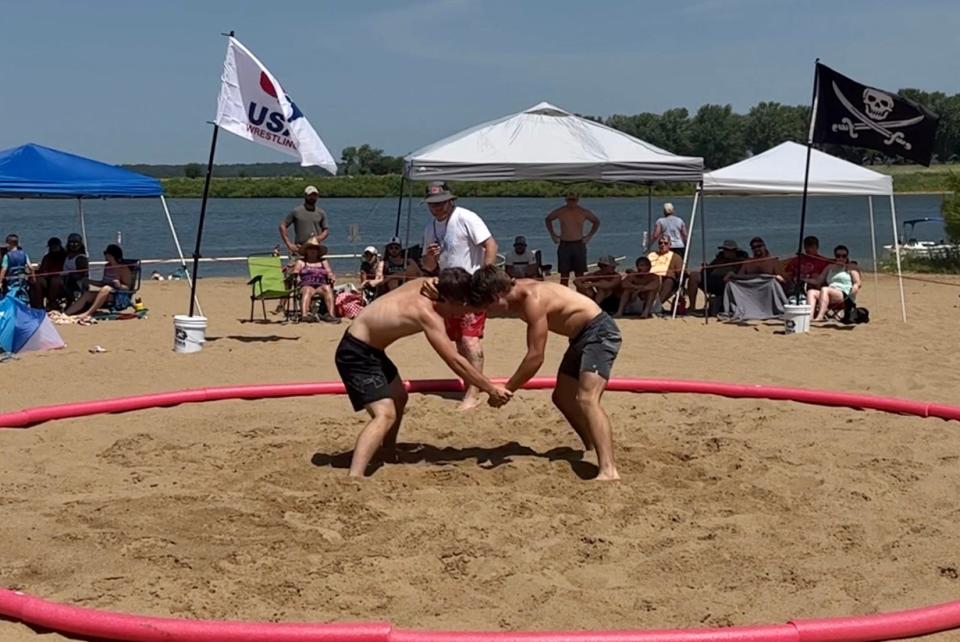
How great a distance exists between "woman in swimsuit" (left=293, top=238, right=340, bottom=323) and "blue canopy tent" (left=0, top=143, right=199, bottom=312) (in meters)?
2.17

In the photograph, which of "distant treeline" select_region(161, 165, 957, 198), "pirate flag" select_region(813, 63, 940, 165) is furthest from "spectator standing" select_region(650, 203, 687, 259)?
"distant treeline" select_region(161, 165, 957, 198)

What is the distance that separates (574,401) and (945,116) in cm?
7824

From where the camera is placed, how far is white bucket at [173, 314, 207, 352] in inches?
469

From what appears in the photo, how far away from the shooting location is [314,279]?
14.6 m

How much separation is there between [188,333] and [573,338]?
5.71m

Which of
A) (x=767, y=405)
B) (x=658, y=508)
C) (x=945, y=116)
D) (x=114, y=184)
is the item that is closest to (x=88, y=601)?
(x=658, y=508)

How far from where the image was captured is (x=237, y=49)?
11.8 m

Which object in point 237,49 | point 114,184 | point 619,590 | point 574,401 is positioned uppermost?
point 237,49

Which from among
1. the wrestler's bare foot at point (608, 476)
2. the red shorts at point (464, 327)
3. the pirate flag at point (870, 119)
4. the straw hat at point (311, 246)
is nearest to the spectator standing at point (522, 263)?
the straw hat at point (311, 246)

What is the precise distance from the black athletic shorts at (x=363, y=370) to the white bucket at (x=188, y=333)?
5099 mm

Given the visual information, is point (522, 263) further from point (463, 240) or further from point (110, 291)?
point (463, 240)

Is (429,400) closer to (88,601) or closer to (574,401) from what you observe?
(574,401)

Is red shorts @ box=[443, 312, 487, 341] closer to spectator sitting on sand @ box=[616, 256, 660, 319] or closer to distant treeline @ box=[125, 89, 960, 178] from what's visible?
spectator sitting on sand @ box=[616, 256, 660, 319]

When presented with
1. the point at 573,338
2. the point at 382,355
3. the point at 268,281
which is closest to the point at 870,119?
the point at 268,281
